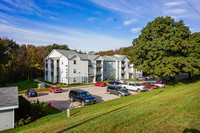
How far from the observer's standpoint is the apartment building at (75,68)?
37844mm

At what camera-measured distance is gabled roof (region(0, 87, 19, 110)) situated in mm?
10953

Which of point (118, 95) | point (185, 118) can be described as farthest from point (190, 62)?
point (185, 118)

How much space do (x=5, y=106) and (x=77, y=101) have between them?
9854 millimetres

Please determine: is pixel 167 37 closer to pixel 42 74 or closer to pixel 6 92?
pixel 6 92

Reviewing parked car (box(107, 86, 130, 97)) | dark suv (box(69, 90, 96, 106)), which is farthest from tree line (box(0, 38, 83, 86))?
parked car (box(107, 86, 130, 97))

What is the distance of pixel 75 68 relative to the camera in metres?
38.7

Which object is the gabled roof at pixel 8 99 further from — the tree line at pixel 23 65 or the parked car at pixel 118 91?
the tree line at pixel 23 65

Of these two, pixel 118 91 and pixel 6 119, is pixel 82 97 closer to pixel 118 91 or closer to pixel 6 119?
pixel 118 91

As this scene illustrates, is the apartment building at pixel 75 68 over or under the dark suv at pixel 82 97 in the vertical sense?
over

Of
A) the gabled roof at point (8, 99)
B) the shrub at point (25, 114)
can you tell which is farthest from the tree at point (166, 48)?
the gabled roof at point (8, 99)

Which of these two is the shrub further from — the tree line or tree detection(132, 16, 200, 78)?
the tree line

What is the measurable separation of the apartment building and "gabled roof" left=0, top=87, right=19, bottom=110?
2417cm

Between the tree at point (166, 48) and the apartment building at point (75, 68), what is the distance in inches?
761

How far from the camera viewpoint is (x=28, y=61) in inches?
2211
